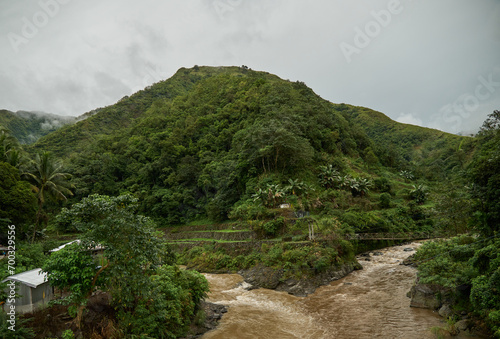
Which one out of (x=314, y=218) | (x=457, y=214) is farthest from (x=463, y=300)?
(x=314, y=218)

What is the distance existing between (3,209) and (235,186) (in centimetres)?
2646

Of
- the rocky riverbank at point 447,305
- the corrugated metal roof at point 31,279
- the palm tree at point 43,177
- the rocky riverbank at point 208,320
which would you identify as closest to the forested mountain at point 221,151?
the rocky riverbank at point 208,320

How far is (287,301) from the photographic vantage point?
17.2 meters

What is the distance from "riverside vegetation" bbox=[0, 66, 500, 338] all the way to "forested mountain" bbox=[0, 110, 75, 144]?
1013 inches

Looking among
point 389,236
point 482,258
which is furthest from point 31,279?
point 389,236

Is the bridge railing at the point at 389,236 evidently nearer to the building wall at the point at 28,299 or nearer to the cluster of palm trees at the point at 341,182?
the cluster of palm trees at the point at 341,182

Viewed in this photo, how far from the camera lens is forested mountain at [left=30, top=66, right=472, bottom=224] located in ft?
123

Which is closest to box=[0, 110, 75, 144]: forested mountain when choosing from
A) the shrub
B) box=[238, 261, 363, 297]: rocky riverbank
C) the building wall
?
box=[238, 261, 363, 297]: rocky riverbank

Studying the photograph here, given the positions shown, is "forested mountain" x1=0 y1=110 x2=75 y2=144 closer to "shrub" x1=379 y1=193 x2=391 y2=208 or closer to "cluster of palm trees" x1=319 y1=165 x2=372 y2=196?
"cluster of palm trees" x1=319 y1=165 x2=372 y2=196

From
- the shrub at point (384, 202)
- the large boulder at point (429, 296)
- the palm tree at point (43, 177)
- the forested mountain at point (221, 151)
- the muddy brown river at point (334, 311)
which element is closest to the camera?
the muddy brown river at point (334, 311)

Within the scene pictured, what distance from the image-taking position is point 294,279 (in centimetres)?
2009

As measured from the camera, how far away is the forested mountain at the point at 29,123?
8231 centimetres

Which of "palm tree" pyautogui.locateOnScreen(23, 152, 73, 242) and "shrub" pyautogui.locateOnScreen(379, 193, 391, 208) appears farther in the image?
"shrub" pyautogui.locateOnScreen(379, 193, 391, 208)

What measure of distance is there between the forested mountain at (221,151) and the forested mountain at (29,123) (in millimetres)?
25386
